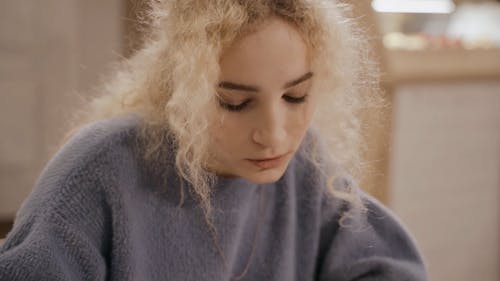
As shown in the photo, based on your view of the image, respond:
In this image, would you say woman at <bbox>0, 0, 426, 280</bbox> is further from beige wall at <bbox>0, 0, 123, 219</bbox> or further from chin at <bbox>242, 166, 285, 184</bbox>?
beige wall at <bbox>0, 0, 123, 219</bbox>

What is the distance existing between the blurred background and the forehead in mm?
1053

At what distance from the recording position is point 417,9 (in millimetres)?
2182

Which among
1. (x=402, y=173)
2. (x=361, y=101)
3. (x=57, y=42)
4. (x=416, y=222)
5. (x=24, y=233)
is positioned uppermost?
(x=57, y=42)

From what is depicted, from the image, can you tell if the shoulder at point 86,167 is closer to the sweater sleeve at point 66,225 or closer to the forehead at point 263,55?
the sweater sleeve at point 66,225

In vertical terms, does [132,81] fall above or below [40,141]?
above

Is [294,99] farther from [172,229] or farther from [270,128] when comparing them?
[172,229]

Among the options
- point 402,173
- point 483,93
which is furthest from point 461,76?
point 402,173

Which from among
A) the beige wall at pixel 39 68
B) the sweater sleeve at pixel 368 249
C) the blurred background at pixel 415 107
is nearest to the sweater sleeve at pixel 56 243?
the sweater sleeve at pixel 368 249

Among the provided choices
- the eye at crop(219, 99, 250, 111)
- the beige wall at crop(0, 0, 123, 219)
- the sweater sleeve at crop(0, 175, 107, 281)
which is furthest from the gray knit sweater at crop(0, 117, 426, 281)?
the beige wall at crop(0, 0, 123, 219)

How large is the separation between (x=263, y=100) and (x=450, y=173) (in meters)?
1.35

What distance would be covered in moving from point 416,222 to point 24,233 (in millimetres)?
1349

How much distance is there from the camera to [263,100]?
69 centimetres

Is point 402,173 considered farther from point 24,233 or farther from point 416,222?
point 24,233

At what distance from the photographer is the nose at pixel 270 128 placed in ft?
2.27
